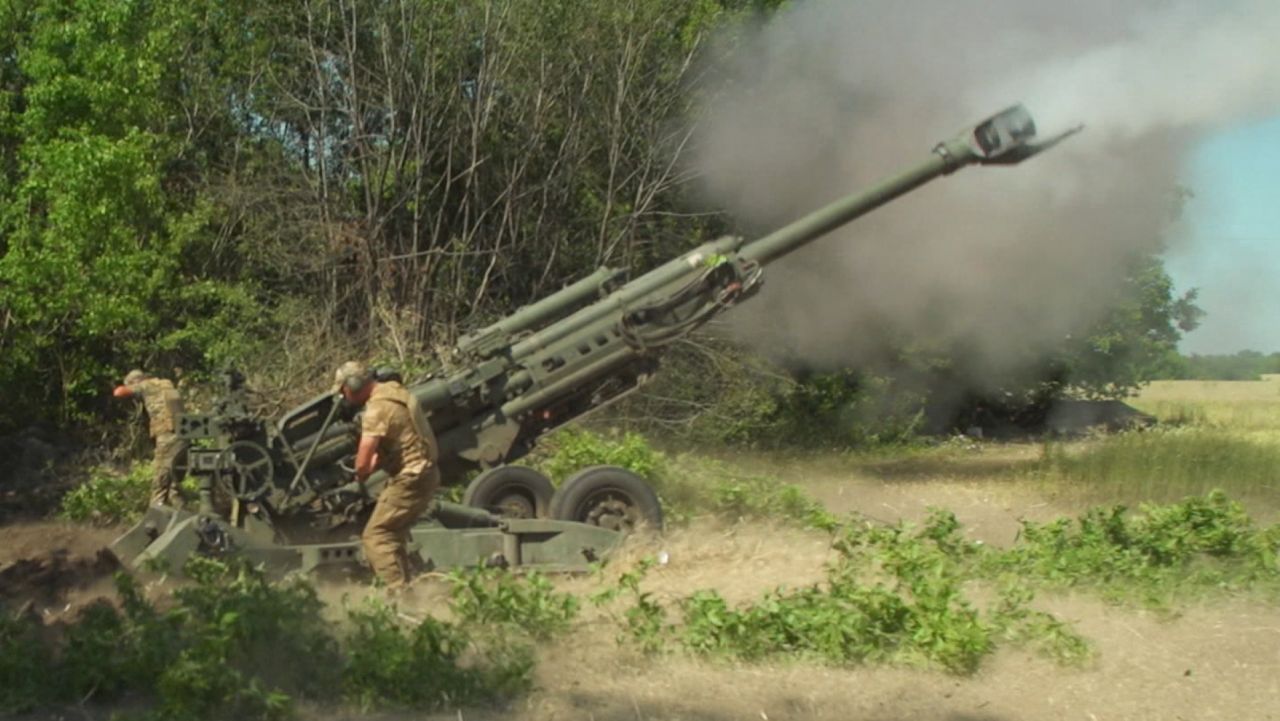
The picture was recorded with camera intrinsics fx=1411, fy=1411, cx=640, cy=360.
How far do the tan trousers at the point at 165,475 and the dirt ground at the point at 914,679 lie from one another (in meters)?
1.94

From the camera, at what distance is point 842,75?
1459 cm

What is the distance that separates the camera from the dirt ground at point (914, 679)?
6.33 m

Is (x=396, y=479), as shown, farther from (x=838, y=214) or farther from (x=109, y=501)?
(x=109, y=501)

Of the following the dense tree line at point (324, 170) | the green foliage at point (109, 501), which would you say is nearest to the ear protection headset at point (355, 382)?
the green foliage at point (109, 501)

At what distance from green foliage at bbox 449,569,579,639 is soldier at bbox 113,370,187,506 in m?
4.36

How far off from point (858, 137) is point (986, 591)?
24.2ft

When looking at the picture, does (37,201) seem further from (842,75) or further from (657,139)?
(842,75)

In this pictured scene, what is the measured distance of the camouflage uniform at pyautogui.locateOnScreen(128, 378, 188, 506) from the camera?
37.5 feet

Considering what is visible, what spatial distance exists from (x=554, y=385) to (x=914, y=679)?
3647mm

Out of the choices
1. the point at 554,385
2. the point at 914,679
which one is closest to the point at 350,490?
the point at 554,385

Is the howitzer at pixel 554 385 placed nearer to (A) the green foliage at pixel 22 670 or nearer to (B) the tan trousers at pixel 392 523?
(B) the tan trousers at pixel 392 523

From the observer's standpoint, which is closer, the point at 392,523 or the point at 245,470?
the point at 392,523

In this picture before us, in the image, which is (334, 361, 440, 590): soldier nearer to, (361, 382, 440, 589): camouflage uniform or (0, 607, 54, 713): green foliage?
(361, 382, 440, 589): camouflage uniform

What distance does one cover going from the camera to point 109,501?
12.7 metres
